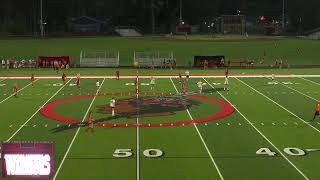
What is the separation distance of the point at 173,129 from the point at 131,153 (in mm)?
4764

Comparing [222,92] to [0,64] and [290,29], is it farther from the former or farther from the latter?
[290,29]

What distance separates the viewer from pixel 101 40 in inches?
3029

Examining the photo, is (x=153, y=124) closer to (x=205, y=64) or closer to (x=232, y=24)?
(x=205, y=64)

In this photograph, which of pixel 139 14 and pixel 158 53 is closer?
pixel 158 53

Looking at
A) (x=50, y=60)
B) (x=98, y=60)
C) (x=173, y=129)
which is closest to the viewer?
(x=173, y=129)

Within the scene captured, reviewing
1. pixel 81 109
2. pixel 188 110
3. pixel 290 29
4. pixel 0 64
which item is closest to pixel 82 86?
pixel 81 109

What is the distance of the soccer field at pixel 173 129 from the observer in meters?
18.8

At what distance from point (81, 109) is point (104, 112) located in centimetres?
170

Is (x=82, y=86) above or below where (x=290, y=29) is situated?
below

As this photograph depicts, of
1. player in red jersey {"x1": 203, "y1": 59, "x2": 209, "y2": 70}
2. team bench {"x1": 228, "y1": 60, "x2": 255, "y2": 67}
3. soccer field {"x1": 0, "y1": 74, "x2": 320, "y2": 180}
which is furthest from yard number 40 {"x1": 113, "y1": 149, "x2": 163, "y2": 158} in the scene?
team bench {"x1": 228, "y1": 60, "x2": 255, "y2": 67}

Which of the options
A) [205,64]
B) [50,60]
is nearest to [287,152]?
[205,64]

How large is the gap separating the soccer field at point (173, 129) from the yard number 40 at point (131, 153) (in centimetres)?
4

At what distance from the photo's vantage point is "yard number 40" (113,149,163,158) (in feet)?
67.2

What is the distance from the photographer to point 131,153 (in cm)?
2078
